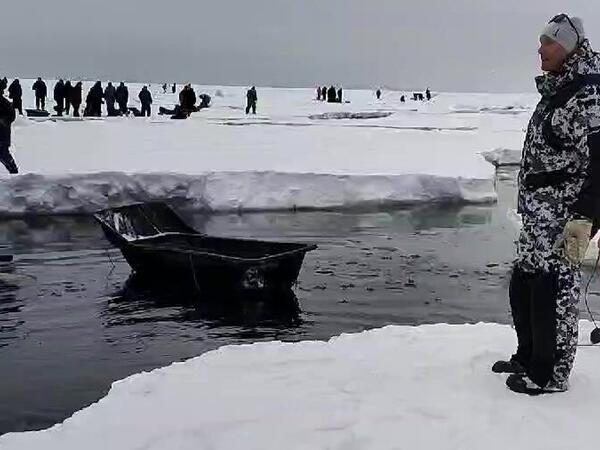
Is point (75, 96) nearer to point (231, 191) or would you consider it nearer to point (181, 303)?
point (231, 191)

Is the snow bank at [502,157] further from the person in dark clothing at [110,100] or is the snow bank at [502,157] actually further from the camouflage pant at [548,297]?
the camouflage pant at [548,297]

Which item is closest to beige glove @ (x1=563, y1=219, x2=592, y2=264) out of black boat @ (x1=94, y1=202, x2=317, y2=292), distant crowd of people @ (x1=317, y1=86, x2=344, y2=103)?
black boat @ (x1=94, y1=202, x2=317, y2=292)

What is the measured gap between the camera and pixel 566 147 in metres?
3.99

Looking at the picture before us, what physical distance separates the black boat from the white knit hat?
507 centimetres

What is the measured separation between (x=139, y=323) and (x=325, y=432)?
4918 mm

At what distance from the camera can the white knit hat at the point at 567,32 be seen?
13.3ft

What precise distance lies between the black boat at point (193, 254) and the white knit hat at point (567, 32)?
16.6ft

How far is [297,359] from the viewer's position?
521 cm

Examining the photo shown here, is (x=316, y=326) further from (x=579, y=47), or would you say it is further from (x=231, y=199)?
(x=231, y=199)

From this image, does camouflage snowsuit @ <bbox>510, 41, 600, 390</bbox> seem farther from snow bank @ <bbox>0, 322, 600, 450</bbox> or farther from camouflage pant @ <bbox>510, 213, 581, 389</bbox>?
snow bank @ <bbox>0, 322, 600, 450</bbox>

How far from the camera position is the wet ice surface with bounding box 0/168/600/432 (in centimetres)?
691

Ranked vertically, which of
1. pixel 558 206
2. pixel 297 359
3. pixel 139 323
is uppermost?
pixel 558 206

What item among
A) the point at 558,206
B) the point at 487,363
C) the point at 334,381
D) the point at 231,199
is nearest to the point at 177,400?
the point at 334,381

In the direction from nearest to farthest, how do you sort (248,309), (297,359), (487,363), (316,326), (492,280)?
(487,363) < (297,359) < (316,326) < (248,309) < (492,280)
